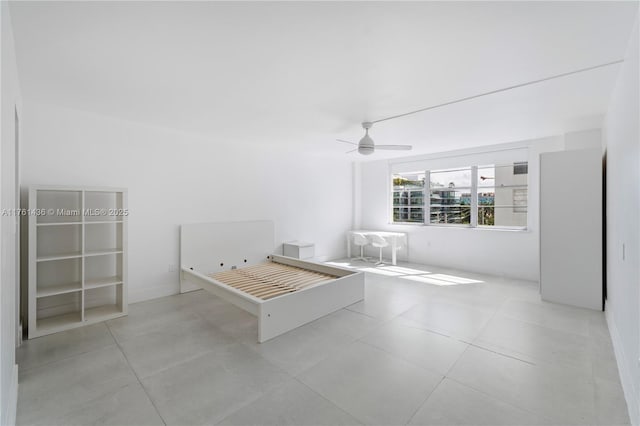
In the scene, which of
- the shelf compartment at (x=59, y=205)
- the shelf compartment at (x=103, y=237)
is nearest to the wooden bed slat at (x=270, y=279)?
the shelf compartment at (x=103, y=237)

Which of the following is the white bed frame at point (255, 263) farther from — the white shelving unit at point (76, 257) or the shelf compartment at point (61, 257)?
the shelf compartment at point (61, 257)

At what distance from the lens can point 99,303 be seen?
3.82 meters

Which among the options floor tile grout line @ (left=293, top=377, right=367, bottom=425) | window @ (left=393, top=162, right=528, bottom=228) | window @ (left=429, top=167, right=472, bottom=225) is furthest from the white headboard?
window @ (left=429, top=167, right=472, bottom=225)

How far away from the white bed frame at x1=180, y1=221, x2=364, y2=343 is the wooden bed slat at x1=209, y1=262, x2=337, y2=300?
22 centimetres

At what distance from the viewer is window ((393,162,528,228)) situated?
567 centimetres

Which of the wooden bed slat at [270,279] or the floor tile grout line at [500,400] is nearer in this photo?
the floor tile grout line at [500,400]

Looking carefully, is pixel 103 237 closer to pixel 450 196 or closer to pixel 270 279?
pixel 270 279

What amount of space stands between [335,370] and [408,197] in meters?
5.50

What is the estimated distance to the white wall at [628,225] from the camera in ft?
6.18

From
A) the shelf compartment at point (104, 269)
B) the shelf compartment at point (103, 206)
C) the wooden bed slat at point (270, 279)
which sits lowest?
the wooden bed slat at point (270, 279)

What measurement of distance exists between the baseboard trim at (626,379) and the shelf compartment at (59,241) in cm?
499

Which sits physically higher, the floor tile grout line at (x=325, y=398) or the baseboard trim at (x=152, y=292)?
the baseboard trim at (x=152, y=292)

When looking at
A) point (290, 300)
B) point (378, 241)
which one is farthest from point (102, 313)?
point (378, 241)

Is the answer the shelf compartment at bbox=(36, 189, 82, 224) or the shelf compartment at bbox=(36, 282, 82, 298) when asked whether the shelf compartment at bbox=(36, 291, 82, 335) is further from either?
the shelf compartment at bbox=(36, 189, 82, 224)
